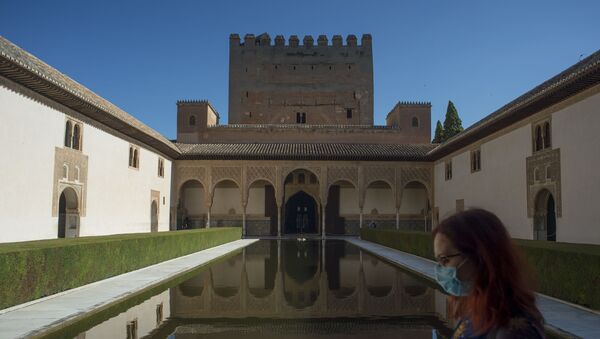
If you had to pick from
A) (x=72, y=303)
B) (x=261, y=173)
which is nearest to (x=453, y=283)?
(x=72, y=303)

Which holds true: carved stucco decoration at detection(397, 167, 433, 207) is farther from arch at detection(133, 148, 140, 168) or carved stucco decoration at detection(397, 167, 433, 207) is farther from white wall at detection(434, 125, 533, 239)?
arch at detection(133, 148, 140, 168)

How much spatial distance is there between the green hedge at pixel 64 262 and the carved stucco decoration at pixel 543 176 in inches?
399

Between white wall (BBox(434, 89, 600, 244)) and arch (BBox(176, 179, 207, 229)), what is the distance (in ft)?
42.3

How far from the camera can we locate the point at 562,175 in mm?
13047

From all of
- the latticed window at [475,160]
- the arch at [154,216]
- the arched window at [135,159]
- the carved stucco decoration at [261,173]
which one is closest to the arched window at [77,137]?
the arched window at [135,159]

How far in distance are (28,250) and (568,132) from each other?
11988 mm

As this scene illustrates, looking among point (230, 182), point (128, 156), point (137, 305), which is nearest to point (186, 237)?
point (128, 156)

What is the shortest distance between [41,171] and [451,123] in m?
30.5

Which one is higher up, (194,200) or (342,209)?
(194,200)

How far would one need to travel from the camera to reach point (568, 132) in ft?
41.9

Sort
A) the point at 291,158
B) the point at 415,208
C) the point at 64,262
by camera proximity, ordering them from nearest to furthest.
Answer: the point at 64,262
the point at 291,158
the point at 415,208

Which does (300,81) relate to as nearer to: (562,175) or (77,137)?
(77,137)

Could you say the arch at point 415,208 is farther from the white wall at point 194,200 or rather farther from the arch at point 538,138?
the arch at point 538,138

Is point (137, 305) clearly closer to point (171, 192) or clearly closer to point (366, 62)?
point (171, 192)
